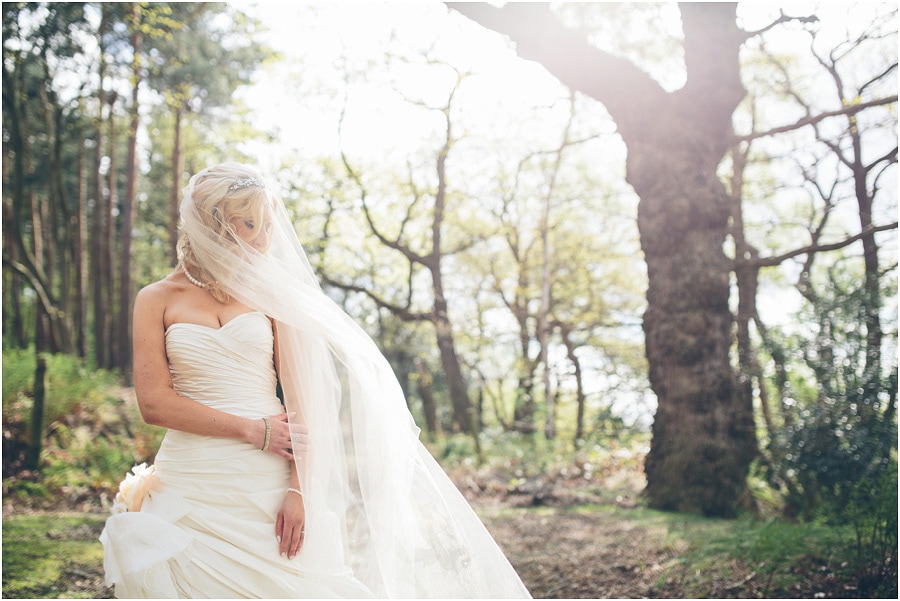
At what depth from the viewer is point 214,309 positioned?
251 centimetres

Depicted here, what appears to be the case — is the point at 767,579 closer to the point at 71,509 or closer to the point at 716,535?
the point at 716,535

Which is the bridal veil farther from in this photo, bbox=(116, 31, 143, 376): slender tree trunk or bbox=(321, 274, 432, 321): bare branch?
bbox=(321, 274, 432, 321): bare branch

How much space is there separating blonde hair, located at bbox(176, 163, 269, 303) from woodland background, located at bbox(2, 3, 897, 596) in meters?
3.74

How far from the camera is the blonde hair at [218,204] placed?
2.53 metres

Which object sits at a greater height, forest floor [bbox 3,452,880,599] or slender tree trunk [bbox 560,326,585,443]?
slender tree trunk [bbox 560,326,585,443]

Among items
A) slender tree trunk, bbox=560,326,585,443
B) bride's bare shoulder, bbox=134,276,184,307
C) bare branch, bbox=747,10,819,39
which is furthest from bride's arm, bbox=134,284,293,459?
slender tree trunk, bbox=560,326,585,443

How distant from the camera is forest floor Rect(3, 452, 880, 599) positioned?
4.06 meters

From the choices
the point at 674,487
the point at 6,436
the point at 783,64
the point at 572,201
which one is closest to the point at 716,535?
the point at 674,487

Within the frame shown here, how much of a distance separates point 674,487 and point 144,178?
2075cm

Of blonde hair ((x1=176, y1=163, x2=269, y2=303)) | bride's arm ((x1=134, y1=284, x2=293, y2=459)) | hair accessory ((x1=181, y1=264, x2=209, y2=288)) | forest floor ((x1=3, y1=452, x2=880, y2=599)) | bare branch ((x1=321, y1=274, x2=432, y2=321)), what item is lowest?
forest floor ((x1=3, y1=452, x2=880, y2=599))

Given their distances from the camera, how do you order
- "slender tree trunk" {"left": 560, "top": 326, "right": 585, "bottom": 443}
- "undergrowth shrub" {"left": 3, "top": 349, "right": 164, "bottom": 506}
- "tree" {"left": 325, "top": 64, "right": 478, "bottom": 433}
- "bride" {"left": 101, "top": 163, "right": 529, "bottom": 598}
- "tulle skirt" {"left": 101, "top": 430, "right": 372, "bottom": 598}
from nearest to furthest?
"tulle skirt" {"left": 101, "top": 430, "right": 372, "bottom": 598}, "bride" {"left": 101, "top": 163, "right": 529, "bottom": 598}, "undergrowth shrub" {"left": 3, "top": 349, "right": 164, "bottom": 506}, "tree" {"left": 325, "top": 64, "right": 478, "bottom": 433}, "slender tree trunk" {"left": 560, "top": 326, "right": 585, "bottom": 443}

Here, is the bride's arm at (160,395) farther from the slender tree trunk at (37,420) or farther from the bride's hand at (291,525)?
the slender tree trunk at (37,420)

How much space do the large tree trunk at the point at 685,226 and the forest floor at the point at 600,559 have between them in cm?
69

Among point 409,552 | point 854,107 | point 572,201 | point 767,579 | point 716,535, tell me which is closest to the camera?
point 409,552
